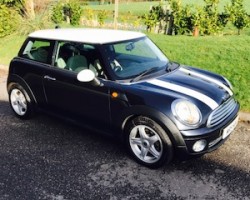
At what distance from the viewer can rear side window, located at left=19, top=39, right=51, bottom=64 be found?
4949 millimetres

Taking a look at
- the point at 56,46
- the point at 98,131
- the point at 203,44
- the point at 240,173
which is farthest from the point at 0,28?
the point at 240,173

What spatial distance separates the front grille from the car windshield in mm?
1018

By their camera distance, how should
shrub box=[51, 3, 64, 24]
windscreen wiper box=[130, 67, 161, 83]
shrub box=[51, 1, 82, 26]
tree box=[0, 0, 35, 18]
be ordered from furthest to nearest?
shrub box=[51, 1, 82, 26], shrub box=[51, 3, 64, 24], tree box=[0, 0, 35, 18], windscreen wiper box=[130, 67, 161, 83]

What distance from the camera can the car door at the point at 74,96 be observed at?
13.9 feet

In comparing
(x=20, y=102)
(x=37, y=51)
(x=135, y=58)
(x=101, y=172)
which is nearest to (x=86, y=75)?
(x=135, y=58)

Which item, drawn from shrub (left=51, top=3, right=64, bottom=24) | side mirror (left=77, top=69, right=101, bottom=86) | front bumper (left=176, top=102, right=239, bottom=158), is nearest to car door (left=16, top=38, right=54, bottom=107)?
side mirror (left=77, top=69, right=101, bottom=86)

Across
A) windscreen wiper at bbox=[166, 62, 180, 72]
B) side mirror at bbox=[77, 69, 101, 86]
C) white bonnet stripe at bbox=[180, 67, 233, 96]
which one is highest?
side mirror at bbox=[77, 69, 101, 86]

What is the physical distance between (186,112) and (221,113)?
0.52 metres

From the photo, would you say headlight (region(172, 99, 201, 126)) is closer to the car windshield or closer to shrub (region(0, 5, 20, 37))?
the car windshield

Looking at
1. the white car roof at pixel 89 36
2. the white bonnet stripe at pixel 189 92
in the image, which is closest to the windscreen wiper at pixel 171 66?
the white bonnet stripe at pixel 189 92

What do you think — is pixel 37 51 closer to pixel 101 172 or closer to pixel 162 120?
pixel 101 172

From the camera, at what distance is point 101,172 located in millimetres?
3992

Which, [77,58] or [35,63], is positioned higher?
[77,58]

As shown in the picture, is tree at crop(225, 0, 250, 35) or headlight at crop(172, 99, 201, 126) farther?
tree at crop(225, 0, 250, 35)
